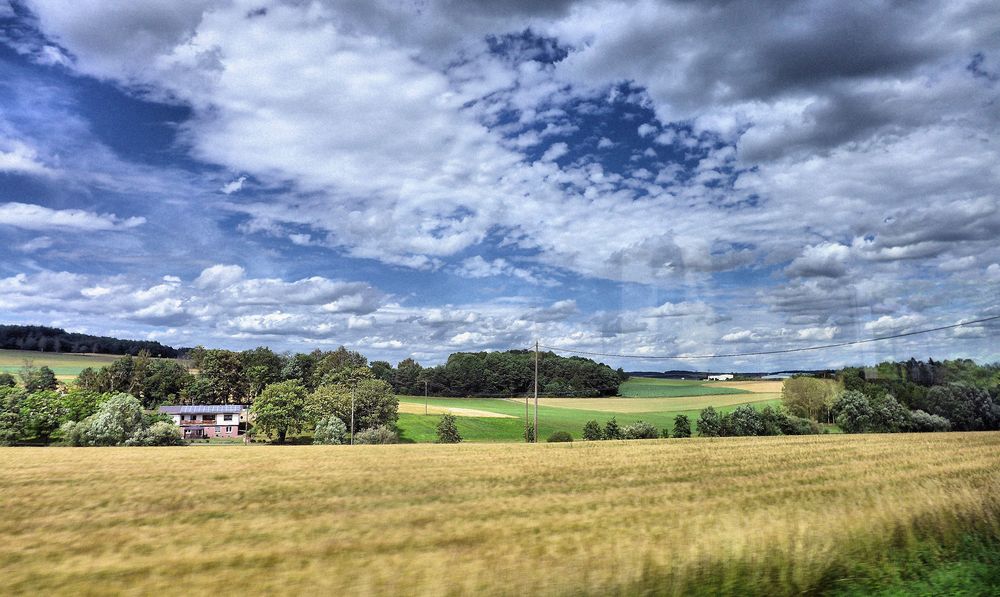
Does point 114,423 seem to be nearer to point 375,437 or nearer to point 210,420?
point 375,437

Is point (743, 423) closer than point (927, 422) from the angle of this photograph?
No

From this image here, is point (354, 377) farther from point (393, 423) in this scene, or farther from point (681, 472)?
point (681, 472)

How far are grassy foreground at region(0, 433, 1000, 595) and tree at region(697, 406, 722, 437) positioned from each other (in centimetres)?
5073

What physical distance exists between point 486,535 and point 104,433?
61064 mm

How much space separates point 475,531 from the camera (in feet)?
34.4

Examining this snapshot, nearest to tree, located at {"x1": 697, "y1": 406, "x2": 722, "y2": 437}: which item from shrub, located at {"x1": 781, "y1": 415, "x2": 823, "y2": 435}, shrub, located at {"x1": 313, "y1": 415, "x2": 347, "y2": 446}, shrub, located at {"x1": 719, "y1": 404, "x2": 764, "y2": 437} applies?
shrub, located at {"x1": 719, "y1": 404, "x2": 764, "y2": 437}

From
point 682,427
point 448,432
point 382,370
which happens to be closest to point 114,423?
point 448,432

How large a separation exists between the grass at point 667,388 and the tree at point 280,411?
6600 centimetres

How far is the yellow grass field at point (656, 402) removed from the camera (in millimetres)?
95312

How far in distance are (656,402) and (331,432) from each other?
58.7 metres

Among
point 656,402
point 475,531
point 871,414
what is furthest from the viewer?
point 656,402

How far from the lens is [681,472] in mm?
21641

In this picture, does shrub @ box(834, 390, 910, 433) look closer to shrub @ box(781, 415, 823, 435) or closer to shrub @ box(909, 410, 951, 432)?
shrub @ box(909, 410, 951, 432)

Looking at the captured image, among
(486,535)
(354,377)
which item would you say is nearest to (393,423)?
(354,377)
